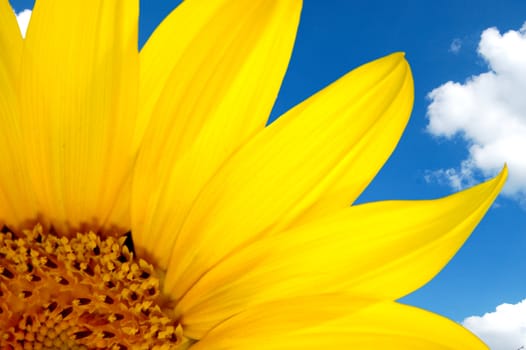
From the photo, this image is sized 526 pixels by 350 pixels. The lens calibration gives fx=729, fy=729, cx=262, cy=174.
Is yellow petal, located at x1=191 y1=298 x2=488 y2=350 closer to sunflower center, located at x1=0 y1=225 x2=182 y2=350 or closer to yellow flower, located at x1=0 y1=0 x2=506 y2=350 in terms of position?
yellow flower, located at x1=0 y1=0 x2=506 y2=350

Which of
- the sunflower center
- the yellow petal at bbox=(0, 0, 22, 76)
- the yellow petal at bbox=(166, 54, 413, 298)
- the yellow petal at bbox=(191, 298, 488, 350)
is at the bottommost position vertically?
the yellow petal at bbox=(191, 298, 488, 350)

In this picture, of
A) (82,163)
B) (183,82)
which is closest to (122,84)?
(183,82)

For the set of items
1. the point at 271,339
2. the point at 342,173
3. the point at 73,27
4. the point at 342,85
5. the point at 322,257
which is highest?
the point at 73,27

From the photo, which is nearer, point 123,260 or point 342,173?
point 342,173

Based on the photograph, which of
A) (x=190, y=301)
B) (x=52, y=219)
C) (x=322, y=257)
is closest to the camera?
(x=322, y=257)

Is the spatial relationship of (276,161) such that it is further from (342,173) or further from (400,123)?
(400,123)

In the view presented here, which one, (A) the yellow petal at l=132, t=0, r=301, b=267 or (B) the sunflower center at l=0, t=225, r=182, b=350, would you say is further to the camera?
(B) the sunflower center at l=0, t=225, r=182, b=350

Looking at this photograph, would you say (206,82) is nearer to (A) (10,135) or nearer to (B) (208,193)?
(B) (208,193)

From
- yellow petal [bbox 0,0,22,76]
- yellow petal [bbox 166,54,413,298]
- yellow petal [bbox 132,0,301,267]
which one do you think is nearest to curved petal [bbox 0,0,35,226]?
yellow petal [bbox 0,0,22,76]
